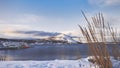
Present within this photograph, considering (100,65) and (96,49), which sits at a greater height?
(96,49)

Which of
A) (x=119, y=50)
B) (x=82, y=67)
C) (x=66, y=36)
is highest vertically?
(x=66, y=36)

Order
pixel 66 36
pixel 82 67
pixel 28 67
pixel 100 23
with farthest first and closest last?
pixel 28 67 < pixel 82 67 < pixel 66 36 < pixel 100 23

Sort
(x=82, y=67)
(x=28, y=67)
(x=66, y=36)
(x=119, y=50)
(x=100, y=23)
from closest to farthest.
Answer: (x=100, y=23)
(x=119, y=50)
(x=66, y=36)
(x=82, y=67)
(x=28, y=67)

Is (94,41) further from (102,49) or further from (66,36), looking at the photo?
(66,36)

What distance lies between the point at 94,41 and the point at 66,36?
3.47 ft

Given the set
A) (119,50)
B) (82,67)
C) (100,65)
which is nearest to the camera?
(100,65)

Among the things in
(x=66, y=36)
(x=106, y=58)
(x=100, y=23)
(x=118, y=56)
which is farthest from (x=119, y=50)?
(x=66, y=36)

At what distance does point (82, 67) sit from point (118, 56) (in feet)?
4.00

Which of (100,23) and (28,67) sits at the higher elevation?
(100,23)

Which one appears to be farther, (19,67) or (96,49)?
(19,67)

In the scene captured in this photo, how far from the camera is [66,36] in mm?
3852

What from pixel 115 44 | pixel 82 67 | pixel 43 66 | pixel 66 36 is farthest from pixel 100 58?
pixel 43 66

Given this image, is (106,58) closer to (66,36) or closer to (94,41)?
(94,41)

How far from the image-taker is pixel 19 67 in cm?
464
